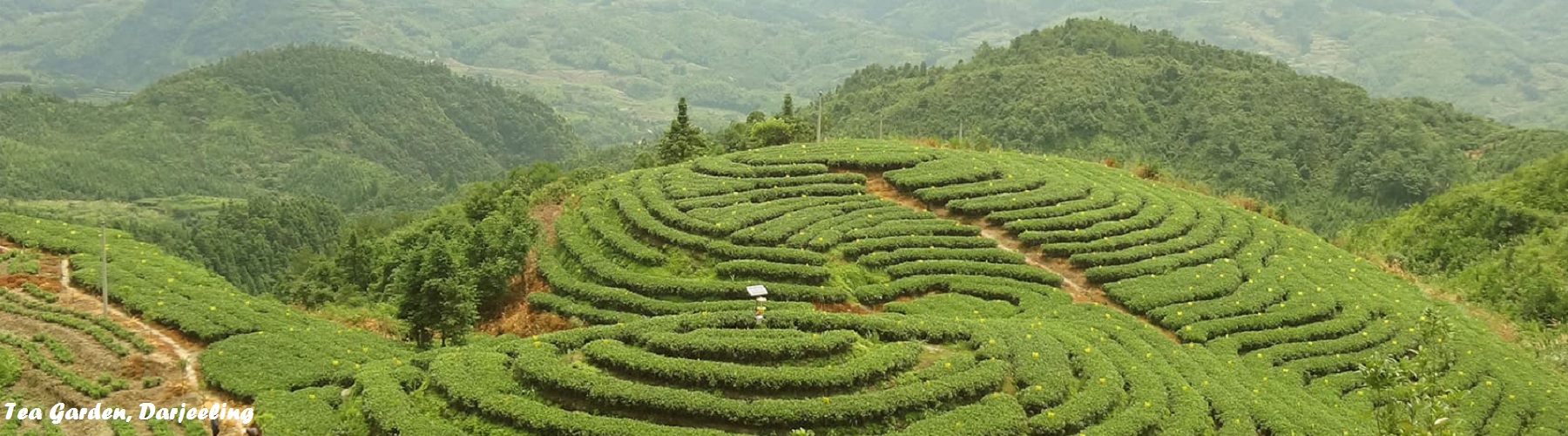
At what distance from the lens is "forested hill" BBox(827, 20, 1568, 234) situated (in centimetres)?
6053

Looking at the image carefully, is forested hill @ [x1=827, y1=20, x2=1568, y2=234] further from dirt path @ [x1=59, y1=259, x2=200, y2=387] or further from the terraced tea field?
the terraced tea field

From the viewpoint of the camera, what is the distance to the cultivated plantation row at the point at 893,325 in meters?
17.8

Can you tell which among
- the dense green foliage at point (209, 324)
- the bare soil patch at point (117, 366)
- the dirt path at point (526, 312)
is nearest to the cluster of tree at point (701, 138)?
the dirt path at point (526, 312)

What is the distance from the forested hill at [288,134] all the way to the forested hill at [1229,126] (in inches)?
2469

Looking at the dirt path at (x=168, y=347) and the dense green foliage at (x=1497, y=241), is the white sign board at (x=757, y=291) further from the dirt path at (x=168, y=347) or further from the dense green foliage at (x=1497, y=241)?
the dense green foliage at (x=1497, y=241)

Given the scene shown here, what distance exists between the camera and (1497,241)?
38000 millimetres

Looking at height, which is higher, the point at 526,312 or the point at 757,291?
the point at 757,291

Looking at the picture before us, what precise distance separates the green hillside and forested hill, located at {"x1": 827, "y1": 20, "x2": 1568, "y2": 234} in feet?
79.3

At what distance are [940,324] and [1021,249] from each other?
8.93 m

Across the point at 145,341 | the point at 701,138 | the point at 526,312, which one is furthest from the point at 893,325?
the point at 701,138

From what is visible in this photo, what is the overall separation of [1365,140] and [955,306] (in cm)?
5046

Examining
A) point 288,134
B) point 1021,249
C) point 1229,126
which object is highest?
point 1229,126

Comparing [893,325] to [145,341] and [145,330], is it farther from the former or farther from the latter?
[145,330]

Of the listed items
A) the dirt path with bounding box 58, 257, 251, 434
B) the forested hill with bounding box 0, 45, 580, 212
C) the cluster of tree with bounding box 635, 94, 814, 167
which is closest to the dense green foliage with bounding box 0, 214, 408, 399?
the dirt path with bounding box 58, 257, 251, 434
